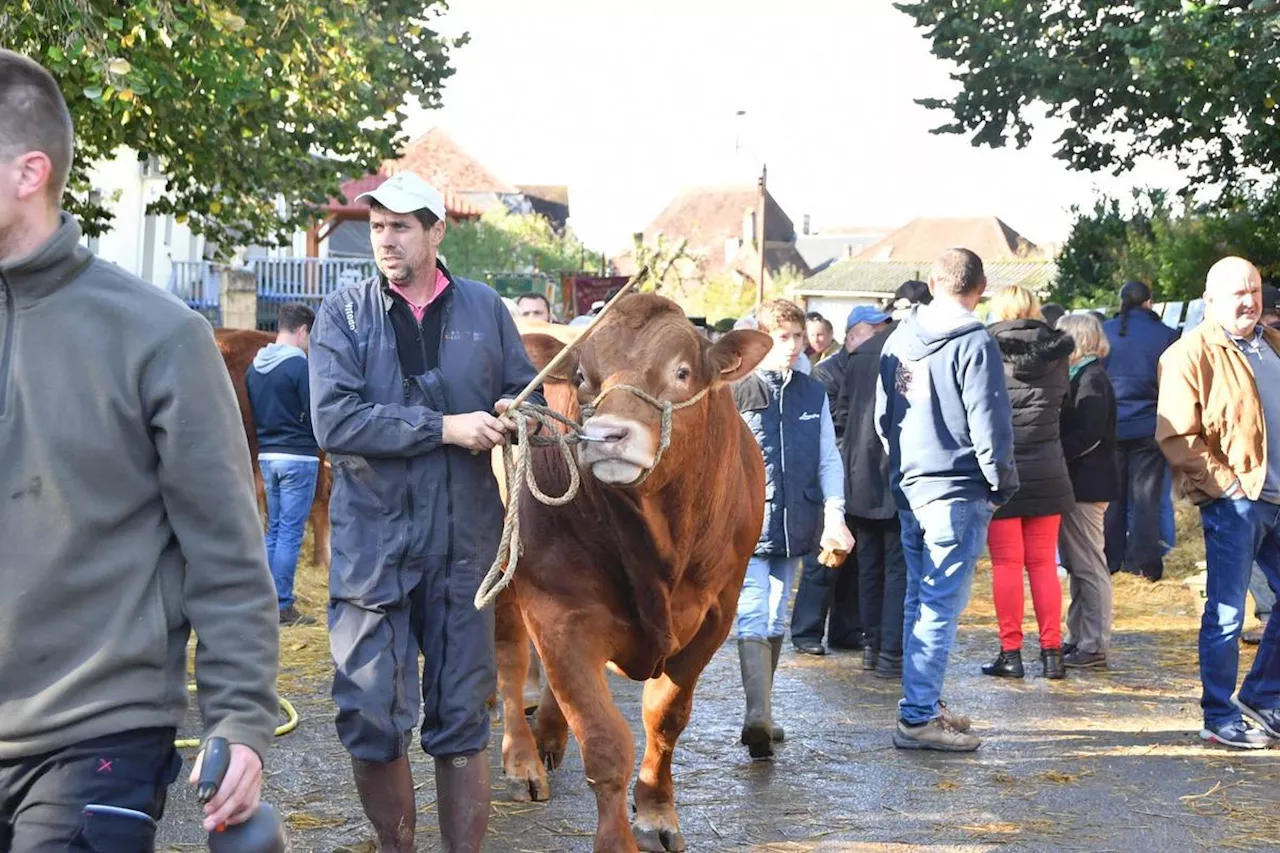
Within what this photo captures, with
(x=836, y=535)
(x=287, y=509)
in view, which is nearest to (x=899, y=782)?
(x=836, y=535)

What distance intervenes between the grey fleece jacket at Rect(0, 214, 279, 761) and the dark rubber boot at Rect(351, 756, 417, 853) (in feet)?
6.81

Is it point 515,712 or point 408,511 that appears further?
point 515,712

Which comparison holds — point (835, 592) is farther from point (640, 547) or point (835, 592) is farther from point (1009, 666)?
point (640, 547)

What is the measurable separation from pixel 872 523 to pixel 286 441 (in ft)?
12.5

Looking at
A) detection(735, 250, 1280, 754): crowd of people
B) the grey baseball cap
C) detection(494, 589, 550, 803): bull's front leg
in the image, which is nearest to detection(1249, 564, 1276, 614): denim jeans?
detection(735, 250, 1280, 754): crowd of people

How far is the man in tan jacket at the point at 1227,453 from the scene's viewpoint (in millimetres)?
7391

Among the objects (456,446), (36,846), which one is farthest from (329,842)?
(36,846)

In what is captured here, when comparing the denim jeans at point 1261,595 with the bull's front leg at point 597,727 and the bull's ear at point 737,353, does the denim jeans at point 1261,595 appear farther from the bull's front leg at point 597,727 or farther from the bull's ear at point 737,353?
the bull's front leg at point 597,727

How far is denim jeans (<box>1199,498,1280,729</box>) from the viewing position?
740cm

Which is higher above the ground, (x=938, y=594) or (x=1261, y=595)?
(x=938, y=594)

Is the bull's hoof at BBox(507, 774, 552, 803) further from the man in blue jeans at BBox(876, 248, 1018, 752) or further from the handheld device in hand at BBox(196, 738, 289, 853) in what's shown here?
the handheld device in hand at BBox(196, 738, 289, 853)

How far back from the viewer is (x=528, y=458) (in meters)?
5.21

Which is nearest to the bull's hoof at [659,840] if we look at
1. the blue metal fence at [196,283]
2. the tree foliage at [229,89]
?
the tree foliage at [229,89]

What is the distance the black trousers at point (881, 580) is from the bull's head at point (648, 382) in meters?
3.76
